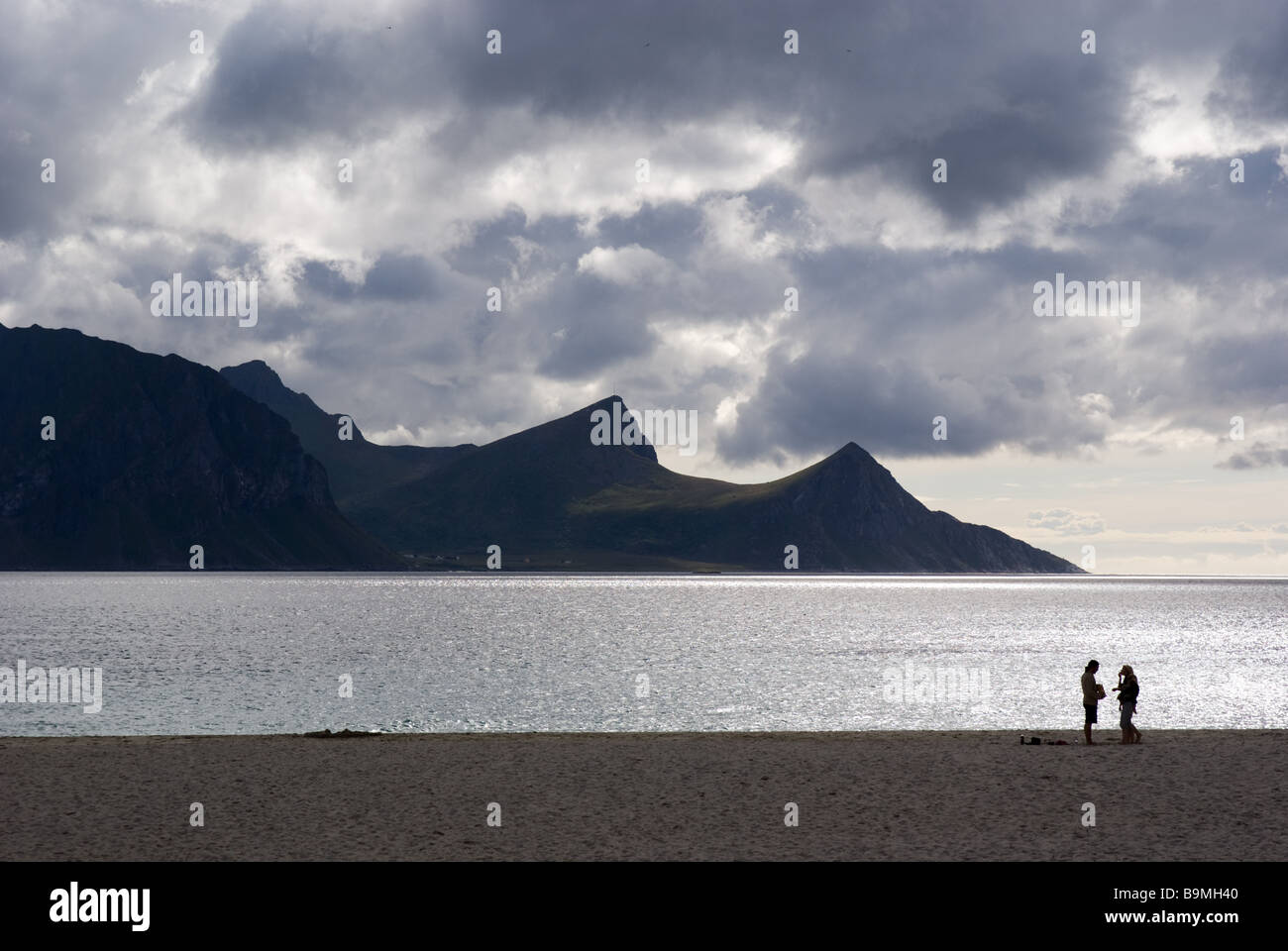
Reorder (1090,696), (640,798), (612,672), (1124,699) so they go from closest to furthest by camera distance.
A: 1. (640,798)
2. (1090,696)
3. (1124,699)
4. (612,672)

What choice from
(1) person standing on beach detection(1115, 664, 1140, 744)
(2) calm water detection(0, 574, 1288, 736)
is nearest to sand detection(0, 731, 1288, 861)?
(1) person standing on beach detection(1115, 664, 1140, 744)

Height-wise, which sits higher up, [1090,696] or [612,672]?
[1090,696]

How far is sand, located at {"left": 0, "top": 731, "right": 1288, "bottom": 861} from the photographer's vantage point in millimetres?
18188

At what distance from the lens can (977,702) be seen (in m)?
60.5

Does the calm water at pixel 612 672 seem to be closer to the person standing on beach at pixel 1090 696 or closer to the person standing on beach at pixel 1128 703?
the person standing on beach at pixel 1128 703

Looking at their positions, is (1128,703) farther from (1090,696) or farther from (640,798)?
(640,798)

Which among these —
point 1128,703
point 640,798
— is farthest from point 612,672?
point 640,798

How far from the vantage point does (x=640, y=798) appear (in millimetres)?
22234

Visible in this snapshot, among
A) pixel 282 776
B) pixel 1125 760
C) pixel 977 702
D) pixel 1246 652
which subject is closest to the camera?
pixel 282 776

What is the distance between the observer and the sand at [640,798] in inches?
716

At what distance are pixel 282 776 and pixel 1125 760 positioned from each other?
64.1ft

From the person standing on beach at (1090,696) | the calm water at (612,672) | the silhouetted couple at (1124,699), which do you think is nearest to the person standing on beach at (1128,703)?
the silhouetted couple at (1124,699)
